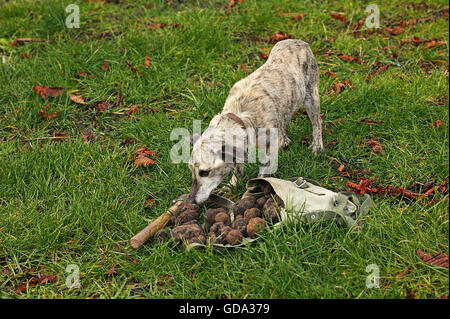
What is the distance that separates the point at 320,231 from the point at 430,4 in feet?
17.4

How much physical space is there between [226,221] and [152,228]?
62 cm

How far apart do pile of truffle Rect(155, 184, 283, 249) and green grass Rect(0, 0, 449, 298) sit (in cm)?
13

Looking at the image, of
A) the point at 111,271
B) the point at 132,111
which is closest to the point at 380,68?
the point at 132,111

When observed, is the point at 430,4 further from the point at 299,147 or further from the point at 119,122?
the point at 119,122

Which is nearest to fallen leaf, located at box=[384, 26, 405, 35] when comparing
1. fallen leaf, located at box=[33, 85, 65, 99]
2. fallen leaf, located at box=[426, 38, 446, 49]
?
fallen leaf, located at box=[426, 38, 446, 49]

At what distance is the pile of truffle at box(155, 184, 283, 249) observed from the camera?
13.1ft

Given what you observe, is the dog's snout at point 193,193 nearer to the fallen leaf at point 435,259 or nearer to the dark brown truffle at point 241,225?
the dark brown truffle at point 241,225

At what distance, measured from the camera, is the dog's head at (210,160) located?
4.21 metres

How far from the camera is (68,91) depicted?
6.27m

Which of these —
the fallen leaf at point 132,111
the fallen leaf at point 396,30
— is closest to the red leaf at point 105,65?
the fallen leaf at point 132,111

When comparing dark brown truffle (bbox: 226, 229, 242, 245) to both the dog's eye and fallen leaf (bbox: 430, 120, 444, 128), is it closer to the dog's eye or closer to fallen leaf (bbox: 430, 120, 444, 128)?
the dog's eye

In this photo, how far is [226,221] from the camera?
416 centimetres
